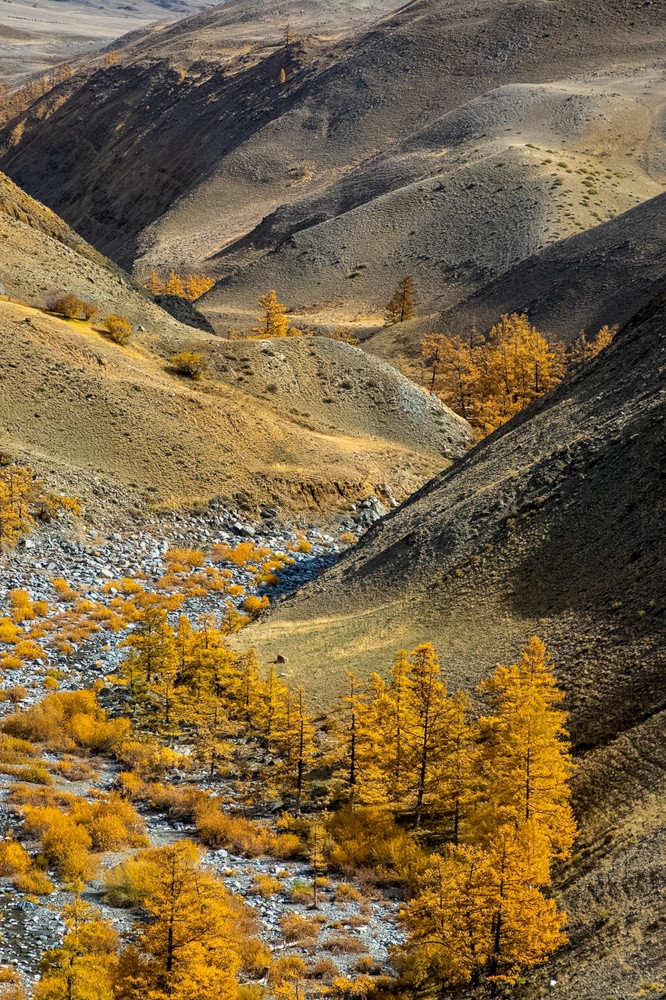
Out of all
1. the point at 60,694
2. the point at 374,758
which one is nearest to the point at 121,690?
the point at 60,694

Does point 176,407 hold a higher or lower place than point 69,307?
lower

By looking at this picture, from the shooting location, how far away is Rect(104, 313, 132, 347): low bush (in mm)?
76250

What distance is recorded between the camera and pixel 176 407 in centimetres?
7088

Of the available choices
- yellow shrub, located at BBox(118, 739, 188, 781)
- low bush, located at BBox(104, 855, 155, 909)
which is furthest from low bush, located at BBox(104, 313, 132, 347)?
low bush, located at BBox(104, 855, 155, 909)

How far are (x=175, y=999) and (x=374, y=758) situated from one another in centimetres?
1585

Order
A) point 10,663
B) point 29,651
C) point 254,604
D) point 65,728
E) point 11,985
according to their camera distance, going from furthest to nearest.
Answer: point 254,604 → point 29,651 → point 10,663 → point 65,728 → point 11,985

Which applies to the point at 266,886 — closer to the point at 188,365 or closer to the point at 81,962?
the point at 81,962

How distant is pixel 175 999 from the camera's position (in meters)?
20.8

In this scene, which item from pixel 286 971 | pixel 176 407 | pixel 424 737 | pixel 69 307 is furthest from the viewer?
pixel 69 307

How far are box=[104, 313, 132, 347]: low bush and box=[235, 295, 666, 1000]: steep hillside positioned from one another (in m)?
29.1

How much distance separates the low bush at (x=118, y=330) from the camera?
250ft

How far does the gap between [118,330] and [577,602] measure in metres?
47.6

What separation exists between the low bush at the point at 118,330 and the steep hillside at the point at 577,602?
29.1 meters

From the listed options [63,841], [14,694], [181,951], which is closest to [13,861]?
[63,841]
